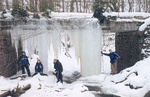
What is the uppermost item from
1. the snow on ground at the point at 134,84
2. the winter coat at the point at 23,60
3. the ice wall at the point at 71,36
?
the ice wall at the point at 71,36

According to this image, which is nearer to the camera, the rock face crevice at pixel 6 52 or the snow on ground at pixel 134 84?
the snow on ground at pixel 134 84

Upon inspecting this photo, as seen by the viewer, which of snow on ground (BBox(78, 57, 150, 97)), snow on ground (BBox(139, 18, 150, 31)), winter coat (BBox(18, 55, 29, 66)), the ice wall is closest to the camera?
snow on ground (BBox(78, 57, 150, 97))

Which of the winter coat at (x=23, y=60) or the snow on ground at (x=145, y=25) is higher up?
the snow on ground at (x=145, y=25)

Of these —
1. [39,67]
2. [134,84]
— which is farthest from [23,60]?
[134,84]

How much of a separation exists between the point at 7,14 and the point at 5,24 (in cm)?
56

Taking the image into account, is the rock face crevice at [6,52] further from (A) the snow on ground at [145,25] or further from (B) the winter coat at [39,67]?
(A) the snow on ground at [145,25]

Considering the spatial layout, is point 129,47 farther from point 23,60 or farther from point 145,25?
point 23,60

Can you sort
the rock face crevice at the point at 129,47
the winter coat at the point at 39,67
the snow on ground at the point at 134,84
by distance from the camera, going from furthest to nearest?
the winter coat at the point at 39,67 → the rock face crevice at the point at 129,47 → the snow on ground at the point at 134,84

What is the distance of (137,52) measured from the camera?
8148mm

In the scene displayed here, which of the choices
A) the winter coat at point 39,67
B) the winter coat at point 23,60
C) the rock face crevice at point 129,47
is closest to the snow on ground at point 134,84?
the rock face crevice at point 129,47

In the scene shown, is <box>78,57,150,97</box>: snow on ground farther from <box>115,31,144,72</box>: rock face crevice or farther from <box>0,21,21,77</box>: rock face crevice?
<box>0,21,21,77</box>: rock face crevice

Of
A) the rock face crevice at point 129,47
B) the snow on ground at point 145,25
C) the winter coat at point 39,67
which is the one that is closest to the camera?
the snow on ground at point 145,25

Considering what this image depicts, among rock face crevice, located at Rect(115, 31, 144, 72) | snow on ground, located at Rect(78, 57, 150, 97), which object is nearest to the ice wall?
rock face crevice, located at Rect(115, 31, 144, 72)

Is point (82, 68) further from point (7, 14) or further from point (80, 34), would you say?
point (7, 14)
